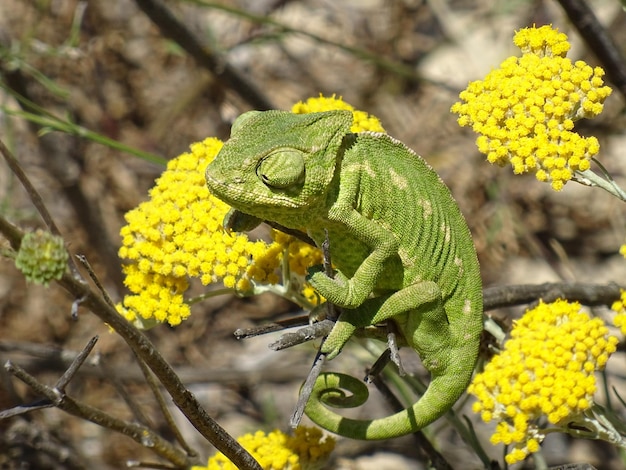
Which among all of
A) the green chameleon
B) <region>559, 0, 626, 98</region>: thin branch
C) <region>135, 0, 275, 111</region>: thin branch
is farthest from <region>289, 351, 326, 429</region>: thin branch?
<region>135, 0, 275, 111</region>: thin branch

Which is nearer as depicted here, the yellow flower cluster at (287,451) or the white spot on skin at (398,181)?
the white spot on skin at (398,181)

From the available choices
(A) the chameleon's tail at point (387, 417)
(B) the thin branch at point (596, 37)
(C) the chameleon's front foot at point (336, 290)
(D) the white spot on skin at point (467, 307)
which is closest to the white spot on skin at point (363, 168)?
(C) the chameleon's front foot at point (336, 290)

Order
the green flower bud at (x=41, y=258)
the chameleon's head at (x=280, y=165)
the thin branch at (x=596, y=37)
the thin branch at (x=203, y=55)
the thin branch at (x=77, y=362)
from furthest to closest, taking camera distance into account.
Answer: the thin branch at (x=203, y=55) → the thin branch at (x=596, y=37) → the chameleon's head at (x=280, y=165) → the thin branch at (x=77, y=362) → the green flower bud at (x=41, y=258)

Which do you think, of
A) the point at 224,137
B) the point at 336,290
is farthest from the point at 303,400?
the point at 224,137

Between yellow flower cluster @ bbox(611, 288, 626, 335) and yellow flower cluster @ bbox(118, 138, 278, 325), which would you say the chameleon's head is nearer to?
yellow flower cluster @ bbox(118, 138, 278, 325)

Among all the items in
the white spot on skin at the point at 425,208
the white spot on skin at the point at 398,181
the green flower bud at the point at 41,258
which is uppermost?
the white spot on skin at the point at 398,181

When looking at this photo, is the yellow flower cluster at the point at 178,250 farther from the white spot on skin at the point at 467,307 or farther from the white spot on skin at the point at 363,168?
the white spot on skin at the point at 467,307

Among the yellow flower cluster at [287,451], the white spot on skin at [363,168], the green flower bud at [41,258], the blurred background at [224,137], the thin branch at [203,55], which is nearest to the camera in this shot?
the green flower bud at [41,258]
